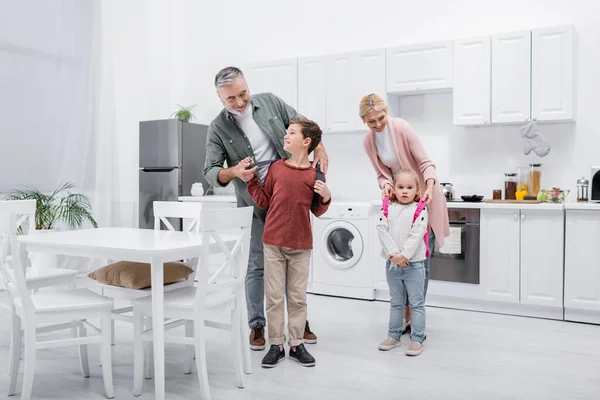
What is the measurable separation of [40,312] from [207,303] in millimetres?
680

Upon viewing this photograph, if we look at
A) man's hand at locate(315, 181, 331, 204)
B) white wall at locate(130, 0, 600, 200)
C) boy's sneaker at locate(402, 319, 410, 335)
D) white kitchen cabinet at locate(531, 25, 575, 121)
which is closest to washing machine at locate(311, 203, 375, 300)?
white wall at locate(130, 0, 600, 200)

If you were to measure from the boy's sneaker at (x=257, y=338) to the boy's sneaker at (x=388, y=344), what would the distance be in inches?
26.0

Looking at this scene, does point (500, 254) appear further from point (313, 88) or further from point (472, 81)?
point (313, 88)

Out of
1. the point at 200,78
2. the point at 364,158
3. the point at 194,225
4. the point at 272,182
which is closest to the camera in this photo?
the point at 272,182

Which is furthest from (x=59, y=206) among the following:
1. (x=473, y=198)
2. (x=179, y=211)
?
(x=473, y=198)

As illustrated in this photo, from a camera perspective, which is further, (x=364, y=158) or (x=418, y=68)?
(x=364, y=158)

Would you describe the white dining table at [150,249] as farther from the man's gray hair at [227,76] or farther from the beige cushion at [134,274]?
the man's gray hair at [227,76]

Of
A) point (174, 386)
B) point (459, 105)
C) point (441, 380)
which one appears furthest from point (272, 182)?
point (459, 105)

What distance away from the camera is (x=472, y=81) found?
4379 millimetres

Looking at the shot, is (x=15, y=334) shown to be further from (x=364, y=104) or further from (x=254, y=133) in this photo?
(x=364, y=104)

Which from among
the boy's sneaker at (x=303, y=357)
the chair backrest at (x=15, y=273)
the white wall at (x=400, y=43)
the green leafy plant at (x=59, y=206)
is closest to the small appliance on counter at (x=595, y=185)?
the white wall at (x=400, y=43)

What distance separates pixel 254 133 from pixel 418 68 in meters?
2.08

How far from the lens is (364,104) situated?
10.2 feet

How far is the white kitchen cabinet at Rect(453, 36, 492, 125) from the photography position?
4340mm
